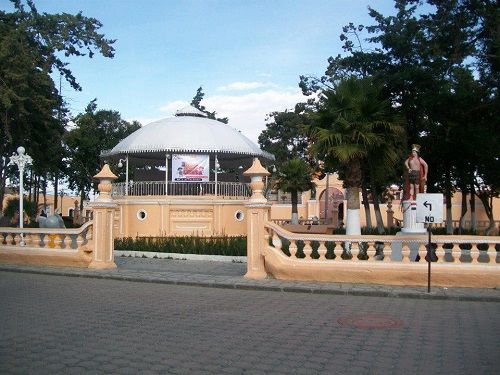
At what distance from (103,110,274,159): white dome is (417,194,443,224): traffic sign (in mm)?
15165

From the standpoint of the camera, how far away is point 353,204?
17.0m

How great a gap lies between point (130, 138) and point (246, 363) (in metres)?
22.3

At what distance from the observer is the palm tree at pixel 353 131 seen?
16.5 meters

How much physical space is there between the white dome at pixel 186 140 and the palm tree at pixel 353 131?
30.3 feet

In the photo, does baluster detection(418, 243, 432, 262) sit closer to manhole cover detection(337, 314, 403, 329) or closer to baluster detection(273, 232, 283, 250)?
baluster detection(273, 232, 283, 250)

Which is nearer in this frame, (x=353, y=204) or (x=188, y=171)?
(x=353, y=204)

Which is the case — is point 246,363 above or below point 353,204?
below

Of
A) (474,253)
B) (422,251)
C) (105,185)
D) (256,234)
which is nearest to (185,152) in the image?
(105,185)

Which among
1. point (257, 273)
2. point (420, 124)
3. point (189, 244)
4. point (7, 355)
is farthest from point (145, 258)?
point (420, 124)

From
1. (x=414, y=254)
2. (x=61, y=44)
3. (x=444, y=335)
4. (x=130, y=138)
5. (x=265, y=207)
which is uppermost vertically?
(x=61, y=44)

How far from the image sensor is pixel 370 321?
8.94 m

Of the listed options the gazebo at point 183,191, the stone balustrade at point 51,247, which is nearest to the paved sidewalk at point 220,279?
the stone balustrade at point 51,247

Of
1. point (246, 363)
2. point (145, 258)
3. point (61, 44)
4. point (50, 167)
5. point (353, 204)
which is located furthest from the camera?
point (50, 167)

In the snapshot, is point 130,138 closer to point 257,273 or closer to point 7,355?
point 257,273
